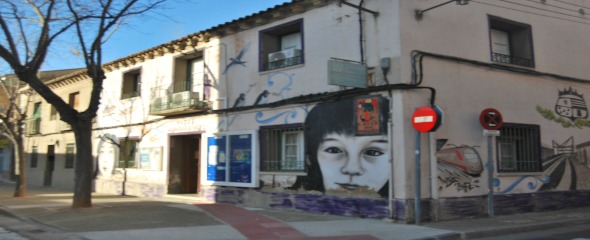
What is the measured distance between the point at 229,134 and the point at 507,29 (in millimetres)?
8059

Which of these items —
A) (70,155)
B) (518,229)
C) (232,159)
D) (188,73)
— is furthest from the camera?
(70,155)

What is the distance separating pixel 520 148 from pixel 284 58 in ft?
21.2

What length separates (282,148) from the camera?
12.3m

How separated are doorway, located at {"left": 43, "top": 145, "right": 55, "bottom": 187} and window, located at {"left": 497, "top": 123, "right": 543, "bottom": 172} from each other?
20530 mm

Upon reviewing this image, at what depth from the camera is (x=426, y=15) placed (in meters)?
10.5

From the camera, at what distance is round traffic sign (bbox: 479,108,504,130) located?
10.3 metres

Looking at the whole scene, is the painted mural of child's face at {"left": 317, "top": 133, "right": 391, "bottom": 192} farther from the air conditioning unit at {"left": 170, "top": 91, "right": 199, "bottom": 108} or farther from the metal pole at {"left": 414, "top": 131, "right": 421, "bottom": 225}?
the air conditioning unit at {"left": 170, "top": 91, "right": 199, "bottom": 108}

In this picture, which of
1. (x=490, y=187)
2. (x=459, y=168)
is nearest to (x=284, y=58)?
(x=459, y=168)

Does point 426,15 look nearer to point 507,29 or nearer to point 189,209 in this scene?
point 507,29

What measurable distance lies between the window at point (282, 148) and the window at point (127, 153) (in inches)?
272

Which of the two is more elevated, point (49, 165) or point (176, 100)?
point (176, 100)

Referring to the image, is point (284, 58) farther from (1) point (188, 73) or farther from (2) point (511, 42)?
(2) point (511, 42)

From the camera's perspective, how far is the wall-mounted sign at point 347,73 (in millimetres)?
9773

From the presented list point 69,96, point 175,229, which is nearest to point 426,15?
point 175,229
